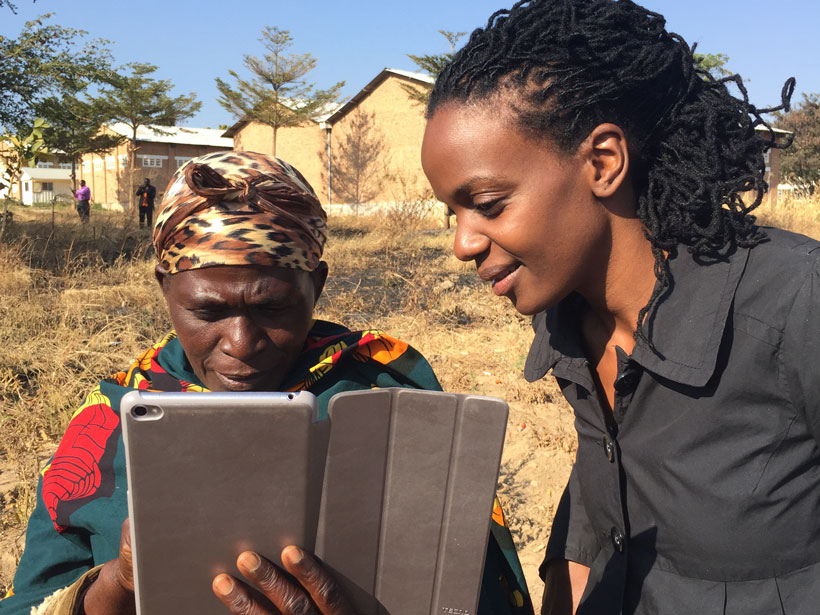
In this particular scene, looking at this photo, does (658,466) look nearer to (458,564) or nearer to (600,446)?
(600,446)

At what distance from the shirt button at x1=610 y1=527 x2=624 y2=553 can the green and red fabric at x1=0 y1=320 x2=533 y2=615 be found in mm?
234

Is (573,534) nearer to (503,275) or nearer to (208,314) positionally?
(503,275)

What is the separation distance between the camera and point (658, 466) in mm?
1404

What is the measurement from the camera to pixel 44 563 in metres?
1.45

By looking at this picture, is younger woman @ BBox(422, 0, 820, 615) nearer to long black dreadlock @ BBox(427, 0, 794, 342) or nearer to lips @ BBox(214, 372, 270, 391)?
long black dreadlock @ BBox(427, 0, 794, 342)

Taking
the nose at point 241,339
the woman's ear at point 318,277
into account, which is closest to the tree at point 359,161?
the woman's ear at point 318,277

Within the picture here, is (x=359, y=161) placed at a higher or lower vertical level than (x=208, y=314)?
lower

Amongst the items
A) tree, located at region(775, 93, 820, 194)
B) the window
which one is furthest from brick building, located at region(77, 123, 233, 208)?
tree, located at region(775, 93, 820, 194)

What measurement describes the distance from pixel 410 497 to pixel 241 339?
0.65 metres

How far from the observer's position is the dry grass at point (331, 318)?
388cm

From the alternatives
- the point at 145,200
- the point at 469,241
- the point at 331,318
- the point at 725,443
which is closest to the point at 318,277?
the point at 469,241

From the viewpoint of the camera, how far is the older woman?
1490 millimetres

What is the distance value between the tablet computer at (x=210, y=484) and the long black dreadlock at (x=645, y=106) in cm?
79

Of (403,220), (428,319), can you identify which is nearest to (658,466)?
(428,319)
